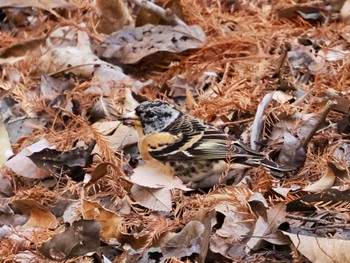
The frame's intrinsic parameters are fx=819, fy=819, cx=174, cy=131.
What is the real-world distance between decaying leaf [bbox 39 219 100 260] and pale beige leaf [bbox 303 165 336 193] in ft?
3.64

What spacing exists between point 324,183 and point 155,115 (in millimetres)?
1204

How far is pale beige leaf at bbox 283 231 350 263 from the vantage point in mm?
3570

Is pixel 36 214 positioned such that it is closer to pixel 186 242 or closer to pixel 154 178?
pixel 154 178

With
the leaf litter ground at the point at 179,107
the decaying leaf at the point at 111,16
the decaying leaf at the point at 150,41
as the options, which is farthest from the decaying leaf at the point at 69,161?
the decaying leaf at the point at 111,16

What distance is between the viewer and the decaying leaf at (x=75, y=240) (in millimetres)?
3896

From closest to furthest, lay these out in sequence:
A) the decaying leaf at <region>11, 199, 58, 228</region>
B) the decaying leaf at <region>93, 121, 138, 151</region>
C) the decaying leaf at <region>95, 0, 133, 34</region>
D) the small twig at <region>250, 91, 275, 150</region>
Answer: the decaying leaf at <region>11, 199, 58, 228</region> < the small twig at <region>250, 91, 275, 150</region> < the decaying leaf at <region>93, 121, 138, 151</region> < the decaying leaf at <region>95, 0, 133, 34</region>

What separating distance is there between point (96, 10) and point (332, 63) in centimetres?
203

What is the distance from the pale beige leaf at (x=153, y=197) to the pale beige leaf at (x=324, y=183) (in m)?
0.72

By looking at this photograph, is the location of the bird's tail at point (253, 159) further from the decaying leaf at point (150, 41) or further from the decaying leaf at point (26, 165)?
the decaying leaf at point (150, 41)

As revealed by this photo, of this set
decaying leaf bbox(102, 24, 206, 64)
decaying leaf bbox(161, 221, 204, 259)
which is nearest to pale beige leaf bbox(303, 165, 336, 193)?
decaying leaf bbox(161, 221, 204, 259)

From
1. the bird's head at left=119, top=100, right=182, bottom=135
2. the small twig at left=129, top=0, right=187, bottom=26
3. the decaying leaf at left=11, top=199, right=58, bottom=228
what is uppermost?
the bird's head at left=119, top=100, right=182, bottom=135

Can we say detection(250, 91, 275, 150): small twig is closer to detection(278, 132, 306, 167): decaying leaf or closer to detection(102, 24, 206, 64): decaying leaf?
detection(278, 132, 306, 167): decaying leaf

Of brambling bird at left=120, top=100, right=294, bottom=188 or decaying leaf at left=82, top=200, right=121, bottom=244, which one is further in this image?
brambling bird at left=120, top=100, right=294, bottom=188

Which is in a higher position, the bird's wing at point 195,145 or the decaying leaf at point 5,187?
the bird's wing at point 195,145
